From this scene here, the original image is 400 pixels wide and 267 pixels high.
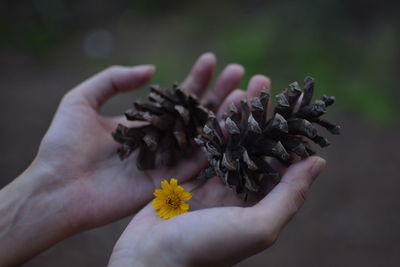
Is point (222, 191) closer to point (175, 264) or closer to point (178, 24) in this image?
point (175, 264)

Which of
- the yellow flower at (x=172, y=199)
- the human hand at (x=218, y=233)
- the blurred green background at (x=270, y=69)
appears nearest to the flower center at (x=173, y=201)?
the yellow flower at (x=172, y=199)

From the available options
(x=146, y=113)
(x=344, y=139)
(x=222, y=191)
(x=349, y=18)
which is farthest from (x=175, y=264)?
(x=349, y=18)

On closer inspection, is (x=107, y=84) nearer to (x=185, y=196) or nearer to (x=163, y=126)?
(x=163, y=126)

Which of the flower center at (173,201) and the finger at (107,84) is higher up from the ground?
the finger at (107,84)

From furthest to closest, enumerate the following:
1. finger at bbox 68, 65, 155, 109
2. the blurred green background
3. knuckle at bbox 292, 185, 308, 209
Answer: the blurred green background
finger at bbox 68, 65, 155, 109
knuckle at bbox 292, 185, 308, 209

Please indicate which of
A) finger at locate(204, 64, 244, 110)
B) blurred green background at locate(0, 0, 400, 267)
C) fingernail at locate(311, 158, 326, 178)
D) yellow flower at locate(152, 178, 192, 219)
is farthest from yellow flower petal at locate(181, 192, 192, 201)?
blurred green background at locate(0, 0, 400, 267)

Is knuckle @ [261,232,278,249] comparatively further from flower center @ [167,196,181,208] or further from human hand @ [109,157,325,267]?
flower center @ [167,196,181,208]

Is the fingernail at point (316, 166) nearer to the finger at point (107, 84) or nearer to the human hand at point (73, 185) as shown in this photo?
the human hand at point (73, 185)

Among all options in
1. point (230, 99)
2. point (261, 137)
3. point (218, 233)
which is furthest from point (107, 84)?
point (218, 233)
